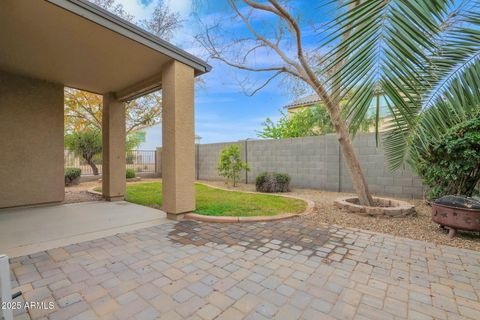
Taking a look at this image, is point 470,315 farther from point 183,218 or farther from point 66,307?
point 183,218

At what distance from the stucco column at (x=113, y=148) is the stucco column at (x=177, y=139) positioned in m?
2.61

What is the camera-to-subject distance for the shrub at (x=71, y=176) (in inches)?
366

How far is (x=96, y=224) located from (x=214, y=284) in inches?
117

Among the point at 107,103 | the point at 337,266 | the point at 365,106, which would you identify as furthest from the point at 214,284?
the point at 107,103

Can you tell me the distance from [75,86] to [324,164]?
7.60 meters

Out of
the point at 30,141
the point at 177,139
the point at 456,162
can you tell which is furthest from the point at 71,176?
the point at 456,162

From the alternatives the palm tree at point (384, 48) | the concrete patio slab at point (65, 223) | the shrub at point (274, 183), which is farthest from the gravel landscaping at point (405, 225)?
the palm tree at point (384, 48)

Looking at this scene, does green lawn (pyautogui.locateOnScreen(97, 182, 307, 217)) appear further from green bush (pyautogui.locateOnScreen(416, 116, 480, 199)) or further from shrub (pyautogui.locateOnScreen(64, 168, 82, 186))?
shrub (pyautogui.locateOnScreen(64, 168, 82, 186))

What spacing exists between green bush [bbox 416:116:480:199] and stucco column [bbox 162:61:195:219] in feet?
14.1

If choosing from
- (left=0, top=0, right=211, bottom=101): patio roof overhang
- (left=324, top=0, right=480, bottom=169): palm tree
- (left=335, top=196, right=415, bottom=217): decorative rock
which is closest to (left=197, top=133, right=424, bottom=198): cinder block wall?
(left=335, top=196, right=415, bottom=217): decorative rock

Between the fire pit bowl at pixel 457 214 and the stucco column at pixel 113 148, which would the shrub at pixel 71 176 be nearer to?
the stucco column at pixel 113 148

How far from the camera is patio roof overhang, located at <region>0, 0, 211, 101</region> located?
3.00 meters

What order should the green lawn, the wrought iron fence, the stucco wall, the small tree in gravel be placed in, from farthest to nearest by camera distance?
1. the wrought iron fence
2. the small tree in gravel
3. the stucco wall
4. the green lawn

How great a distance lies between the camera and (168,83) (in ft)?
14.2
